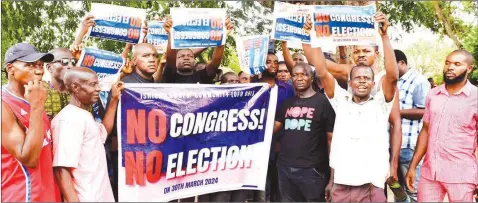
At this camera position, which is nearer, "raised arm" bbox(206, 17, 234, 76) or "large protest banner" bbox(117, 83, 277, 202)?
"large protest banner" bbox(117, 83, 277, 202)

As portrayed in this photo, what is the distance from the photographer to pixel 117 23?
6.33 m

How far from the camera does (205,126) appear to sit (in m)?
5.30

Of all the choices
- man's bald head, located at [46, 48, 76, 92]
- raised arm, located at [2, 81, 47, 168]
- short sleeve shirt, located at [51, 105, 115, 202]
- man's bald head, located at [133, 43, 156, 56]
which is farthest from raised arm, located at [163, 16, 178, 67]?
raised arm, located at [2, 81, 47, 168]

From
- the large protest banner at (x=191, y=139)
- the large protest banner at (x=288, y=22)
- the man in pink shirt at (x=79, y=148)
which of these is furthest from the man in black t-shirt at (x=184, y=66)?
the man in pink shirt at (x=79, y=148)

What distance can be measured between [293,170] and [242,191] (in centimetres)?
63

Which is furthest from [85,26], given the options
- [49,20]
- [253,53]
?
[49,20]

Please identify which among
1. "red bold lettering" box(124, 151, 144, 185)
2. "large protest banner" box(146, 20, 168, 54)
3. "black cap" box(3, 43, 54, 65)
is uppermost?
"large protest banner" box(146, 20, 168, 54)

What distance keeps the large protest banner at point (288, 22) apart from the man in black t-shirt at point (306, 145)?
1.62 feet

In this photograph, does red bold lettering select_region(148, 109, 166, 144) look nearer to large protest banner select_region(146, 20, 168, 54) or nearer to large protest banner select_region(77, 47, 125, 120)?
large protest banner select_region(77, 47, 125, 120)

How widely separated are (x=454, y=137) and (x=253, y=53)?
2478 millimetres

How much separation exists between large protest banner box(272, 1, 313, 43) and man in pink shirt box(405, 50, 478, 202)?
1507 mm

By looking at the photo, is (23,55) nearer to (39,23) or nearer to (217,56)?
(217,56)

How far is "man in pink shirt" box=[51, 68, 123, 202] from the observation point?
396 centimetres

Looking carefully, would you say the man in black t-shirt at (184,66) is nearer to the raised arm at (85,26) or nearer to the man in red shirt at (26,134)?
the raised arm at (85,26)
